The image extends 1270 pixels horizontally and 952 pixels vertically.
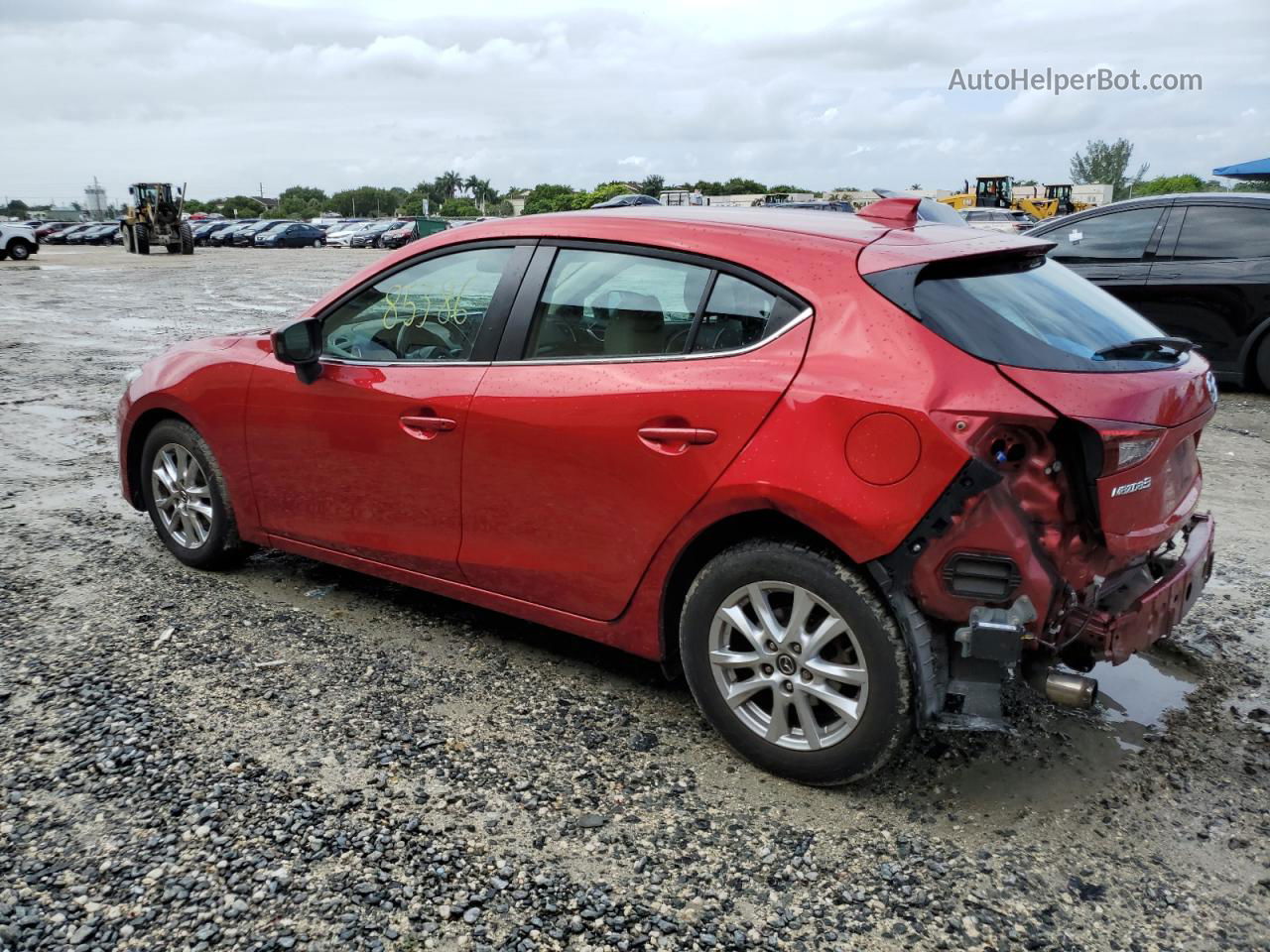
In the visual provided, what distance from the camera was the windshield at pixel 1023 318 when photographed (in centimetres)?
288

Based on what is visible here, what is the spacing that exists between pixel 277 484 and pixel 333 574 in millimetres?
695

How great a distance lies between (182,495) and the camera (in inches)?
191

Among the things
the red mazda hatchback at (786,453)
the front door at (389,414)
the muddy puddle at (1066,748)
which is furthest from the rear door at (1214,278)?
the front door at (389,414)

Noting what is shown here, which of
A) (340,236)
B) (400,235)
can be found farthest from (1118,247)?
(340,236)

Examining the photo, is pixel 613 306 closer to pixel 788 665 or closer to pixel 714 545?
pixel 714 545

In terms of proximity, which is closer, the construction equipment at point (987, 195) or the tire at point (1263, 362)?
Answer: the tire at point (1263, 362)

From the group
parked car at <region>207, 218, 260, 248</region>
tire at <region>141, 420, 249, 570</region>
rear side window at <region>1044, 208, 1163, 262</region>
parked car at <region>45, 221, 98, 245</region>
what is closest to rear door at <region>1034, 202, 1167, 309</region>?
rear side window at <region>1044, 208, 1163, 262</region>

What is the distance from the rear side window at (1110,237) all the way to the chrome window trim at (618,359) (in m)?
6.94

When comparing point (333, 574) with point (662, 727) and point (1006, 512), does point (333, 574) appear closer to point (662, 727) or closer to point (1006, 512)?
point (662, 727)

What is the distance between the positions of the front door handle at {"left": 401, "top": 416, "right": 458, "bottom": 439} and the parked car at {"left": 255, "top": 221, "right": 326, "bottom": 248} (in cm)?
5547

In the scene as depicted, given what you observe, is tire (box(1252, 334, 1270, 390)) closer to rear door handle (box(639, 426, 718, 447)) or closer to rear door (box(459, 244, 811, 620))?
rear door (box(459, 244, 811, 620))

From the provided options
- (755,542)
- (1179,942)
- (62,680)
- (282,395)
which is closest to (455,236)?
(282,395)

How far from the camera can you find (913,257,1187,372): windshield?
2.88m

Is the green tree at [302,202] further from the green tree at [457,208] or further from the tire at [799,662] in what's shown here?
the tire at [799,662]
